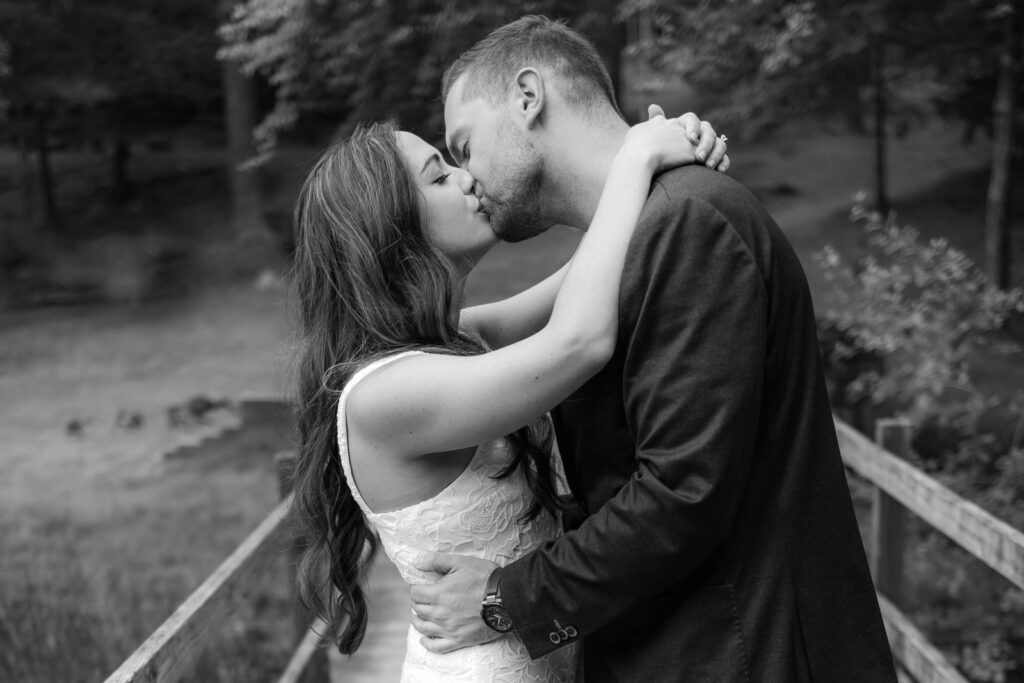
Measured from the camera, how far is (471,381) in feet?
6.16

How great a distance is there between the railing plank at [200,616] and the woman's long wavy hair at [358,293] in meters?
0.45

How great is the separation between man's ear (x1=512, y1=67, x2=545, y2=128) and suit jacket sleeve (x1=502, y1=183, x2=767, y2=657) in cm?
47

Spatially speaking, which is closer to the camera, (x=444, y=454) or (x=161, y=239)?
(x=444, y=454)

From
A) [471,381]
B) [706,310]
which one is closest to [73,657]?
[471,381]

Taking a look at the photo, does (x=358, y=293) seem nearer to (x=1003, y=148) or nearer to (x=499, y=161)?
(x=499, y=161)

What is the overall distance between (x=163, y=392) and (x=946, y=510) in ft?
39.9

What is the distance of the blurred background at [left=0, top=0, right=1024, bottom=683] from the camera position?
19.0 ft

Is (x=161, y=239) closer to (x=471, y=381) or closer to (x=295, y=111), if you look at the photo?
(x=295, y=111)

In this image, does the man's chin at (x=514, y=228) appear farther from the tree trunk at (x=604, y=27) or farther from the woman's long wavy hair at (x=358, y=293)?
the tree trunk at (x=604, y=27)

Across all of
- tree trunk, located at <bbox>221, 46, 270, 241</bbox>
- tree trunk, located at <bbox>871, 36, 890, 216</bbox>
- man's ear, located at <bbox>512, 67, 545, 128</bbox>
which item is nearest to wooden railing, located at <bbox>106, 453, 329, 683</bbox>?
man's ear, located at <bbox>512, 67, 545, 128</bbox>

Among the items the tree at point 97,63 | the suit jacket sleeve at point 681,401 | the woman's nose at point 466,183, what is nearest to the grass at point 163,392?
the woman's nose at point 466,183

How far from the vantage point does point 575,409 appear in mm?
1964

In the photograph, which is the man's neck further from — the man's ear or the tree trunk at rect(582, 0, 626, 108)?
the tree trunk at rect(582, 0, 626, 108)

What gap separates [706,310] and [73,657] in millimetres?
4805
